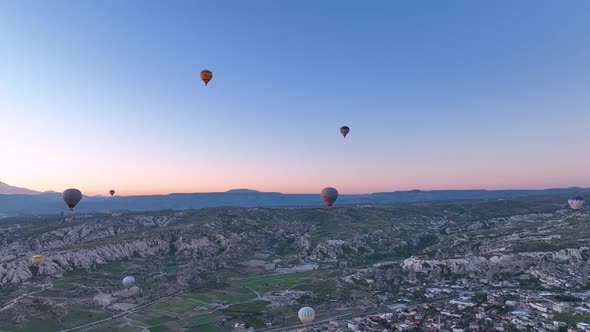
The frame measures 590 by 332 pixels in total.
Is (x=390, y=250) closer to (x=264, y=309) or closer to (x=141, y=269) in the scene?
(x=264, y=309)

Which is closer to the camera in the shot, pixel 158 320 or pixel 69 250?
pixel 158 320

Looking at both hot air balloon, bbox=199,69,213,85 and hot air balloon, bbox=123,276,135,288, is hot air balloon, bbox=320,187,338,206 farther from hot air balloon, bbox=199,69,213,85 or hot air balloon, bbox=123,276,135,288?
hot air balloon, bbox=123,276,135,288

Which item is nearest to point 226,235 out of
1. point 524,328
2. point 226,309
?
point 226,309

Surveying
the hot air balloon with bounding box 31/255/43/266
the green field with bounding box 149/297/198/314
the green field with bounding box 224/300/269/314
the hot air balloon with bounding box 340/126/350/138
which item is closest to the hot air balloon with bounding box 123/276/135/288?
the green field with bounding box 149/297/198/314

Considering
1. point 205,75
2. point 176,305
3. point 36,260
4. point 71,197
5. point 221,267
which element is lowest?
point 176,305

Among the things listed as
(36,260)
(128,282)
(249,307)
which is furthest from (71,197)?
(249,307)

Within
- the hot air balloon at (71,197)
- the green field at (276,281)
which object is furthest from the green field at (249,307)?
the hot air balloon at (71,197)

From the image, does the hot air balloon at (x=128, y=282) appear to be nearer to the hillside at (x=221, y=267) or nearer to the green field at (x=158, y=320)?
the hillside at (x=221, y=267)

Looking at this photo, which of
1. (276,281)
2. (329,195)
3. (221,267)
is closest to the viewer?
(329,195)

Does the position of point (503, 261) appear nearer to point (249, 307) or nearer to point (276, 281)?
point (276, 281)

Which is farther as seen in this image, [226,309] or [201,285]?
[201,285]

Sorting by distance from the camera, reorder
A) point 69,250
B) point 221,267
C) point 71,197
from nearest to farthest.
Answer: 1. point 71,197
2. point 69,250
3. point 221,267
